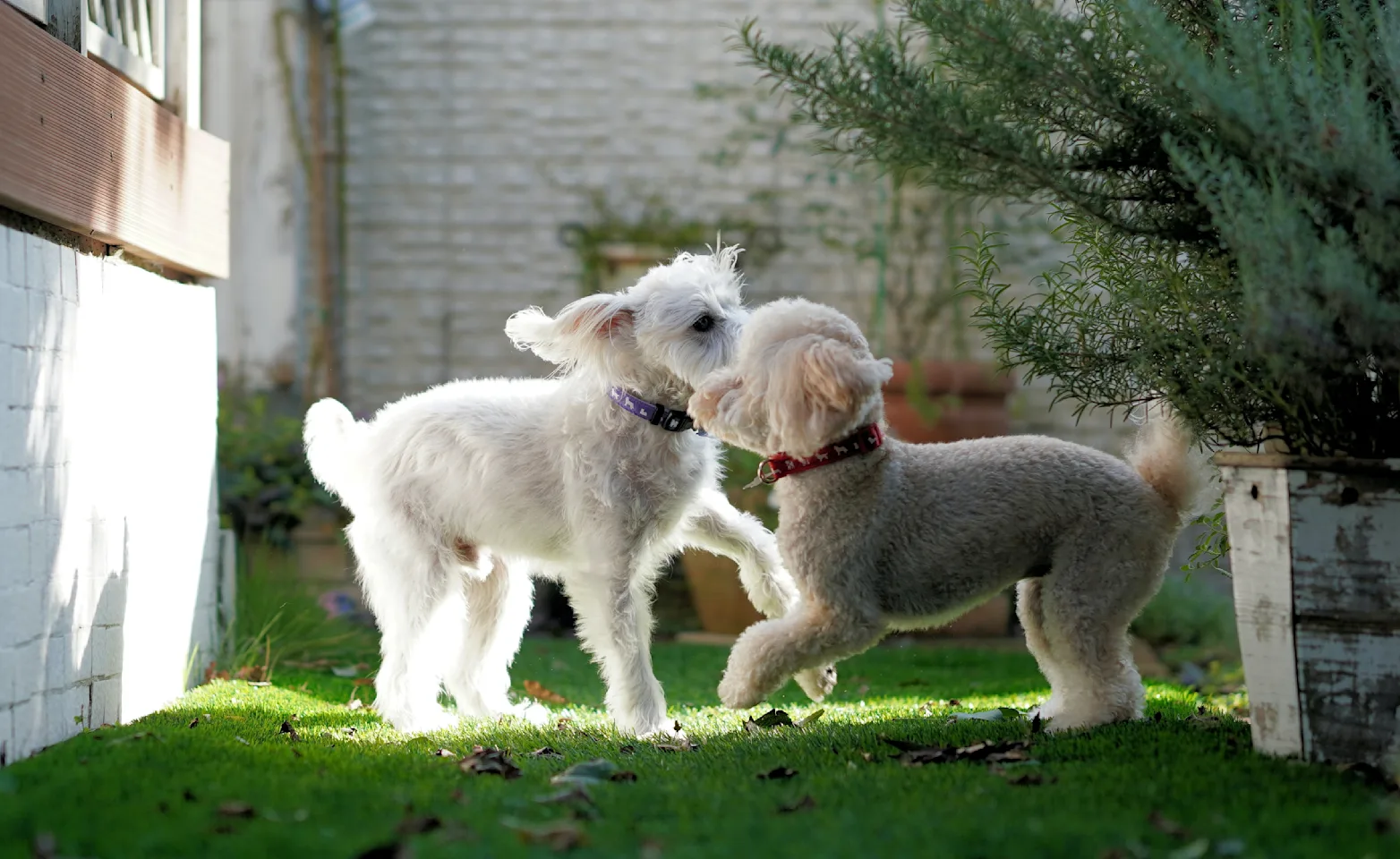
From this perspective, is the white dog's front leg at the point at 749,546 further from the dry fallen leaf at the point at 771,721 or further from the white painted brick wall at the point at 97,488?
the white painted brick wall at the point at 97,488

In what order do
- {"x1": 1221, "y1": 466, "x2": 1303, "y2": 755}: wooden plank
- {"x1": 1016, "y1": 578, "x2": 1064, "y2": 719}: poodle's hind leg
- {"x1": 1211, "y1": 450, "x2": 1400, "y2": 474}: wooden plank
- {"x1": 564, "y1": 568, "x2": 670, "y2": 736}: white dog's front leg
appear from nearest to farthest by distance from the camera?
{"x1": 1211, "y1": 450, "x2": 1400, "y2": 474}: wooden plank, {"x1": 1221, "y1": 466, "x2": 1303, "y2": 755}: wooden plank, {"x1": 1016, "y1": 578, "x2": 1064, "y2": 719}: poodle's hind leg, {"x1": 564, "y1": 568, "x2": 670, "y2": 736}: white dog's front leg

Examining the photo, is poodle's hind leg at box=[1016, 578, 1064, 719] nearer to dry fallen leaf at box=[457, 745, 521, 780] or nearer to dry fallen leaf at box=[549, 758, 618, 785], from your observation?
dry fallen leaf at box=[549, 758, 618, 785]

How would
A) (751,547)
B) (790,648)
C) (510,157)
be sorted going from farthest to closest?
(510,157)
(751,547)
(790,648)

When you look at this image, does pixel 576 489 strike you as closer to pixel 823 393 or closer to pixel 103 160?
pixel 823 393

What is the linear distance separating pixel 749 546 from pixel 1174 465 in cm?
158

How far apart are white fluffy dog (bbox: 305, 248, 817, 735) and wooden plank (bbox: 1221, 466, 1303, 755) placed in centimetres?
138

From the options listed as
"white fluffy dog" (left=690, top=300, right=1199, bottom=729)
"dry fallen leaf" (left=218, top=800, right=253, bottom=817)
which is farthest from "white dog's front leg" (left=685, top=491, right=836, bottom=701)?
"dry fallen leaf" (left=218, top=800, right=253, bottom=817)

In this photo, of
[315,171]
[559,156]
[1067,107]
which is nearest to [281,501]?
[315,171]

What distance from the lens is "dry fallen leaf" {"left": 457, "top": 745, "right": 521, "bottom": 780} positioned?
3.76 meters

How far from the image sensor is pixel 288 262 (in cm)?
1064

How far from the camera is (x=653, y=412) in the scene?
15.1 feet

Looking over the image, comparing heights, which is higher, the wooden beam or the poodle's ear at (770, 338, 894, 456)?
the wooden beam

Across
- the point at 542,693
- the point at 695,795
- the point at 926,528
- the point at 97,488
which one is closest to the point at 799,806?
the point at 695,795

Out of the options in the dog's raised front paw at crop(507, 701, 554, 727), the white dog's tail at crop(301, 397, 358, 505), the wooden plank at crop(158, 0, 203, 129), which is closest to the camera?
the dog's raised front paw at crop(507, 701, 554, 727)
